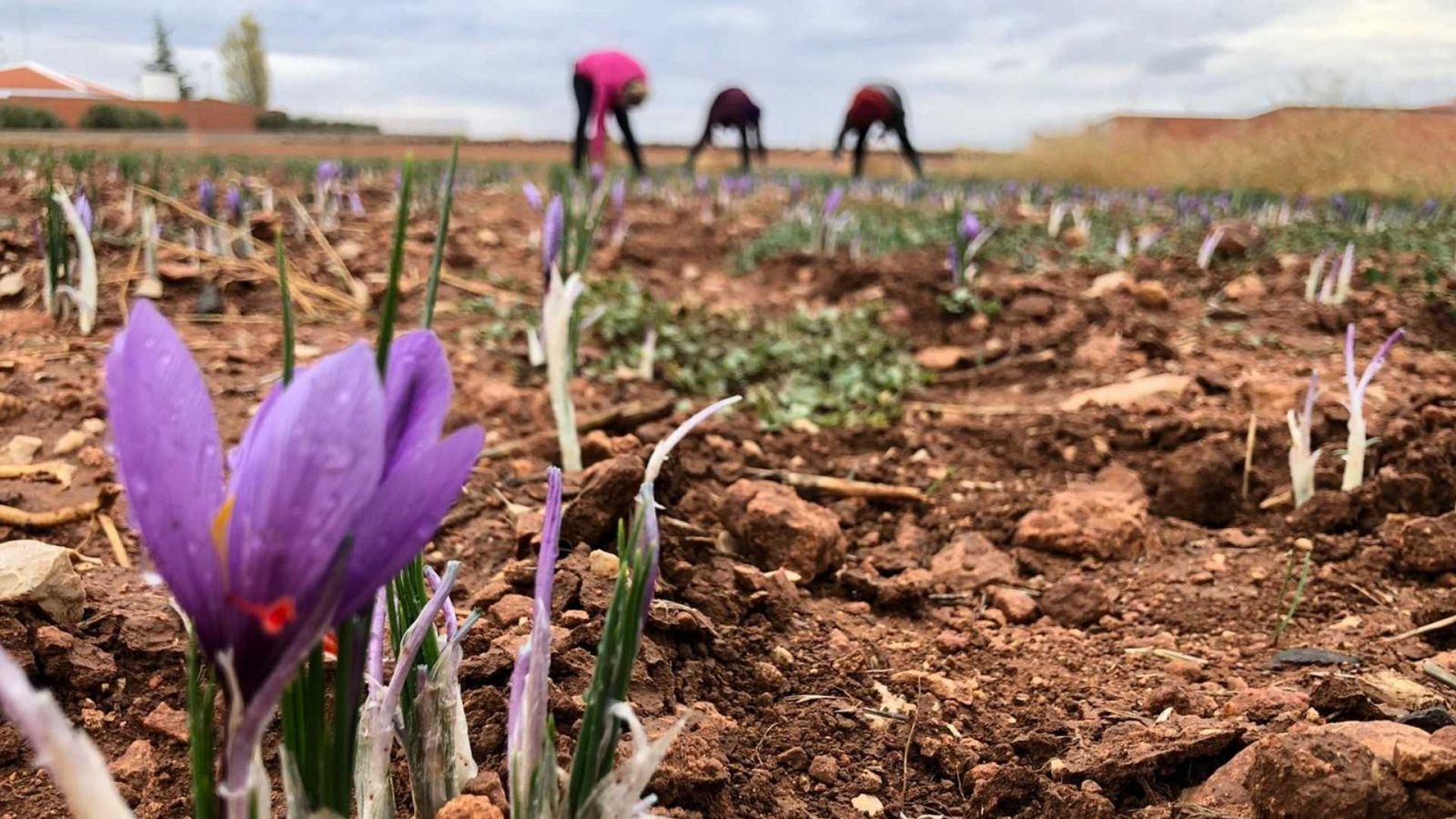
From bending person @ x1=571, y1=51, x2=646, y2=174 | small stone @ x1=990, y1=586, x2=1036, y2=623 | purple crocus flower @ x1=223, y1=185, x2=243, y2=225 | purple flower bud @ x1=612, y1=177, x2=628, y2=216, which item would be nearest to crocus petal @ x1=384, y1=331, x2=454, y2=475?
small stone @ x1=990, y1=586, x2=1036, y2=623

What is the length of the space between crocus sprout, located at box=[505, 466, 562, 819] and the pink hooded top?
36.9ft

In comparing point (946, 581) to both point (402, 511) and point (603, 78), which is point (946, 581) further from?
point (603, 78)

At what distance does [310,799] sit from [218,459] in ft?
0.87

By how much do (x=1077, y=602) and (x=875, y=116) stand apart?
16.2 meters

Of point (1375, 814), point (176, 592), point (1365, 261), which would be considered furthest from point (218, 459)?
point (1365, 261)

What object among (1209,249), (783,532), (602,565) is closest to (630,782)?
(602,565)

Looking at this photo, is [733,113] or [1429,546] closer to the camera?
[1429,546]

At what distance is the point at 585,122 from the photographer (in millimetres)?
12188

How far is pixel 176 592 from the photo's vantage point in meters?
0.55

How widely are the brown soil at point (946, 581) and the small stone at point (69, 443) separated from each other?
0.06 m

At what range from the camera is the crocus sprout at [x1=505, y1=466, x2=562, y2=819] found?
81 centimetres

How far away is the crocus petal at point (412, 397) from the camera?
61 cm

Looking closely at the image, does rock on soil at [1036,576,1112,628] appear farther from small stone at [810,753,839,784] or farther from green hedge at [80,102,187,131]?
green hedge at [80,102,187,131]

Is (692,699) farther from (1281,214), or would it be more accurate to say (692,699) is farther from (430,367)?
(1281,214)
